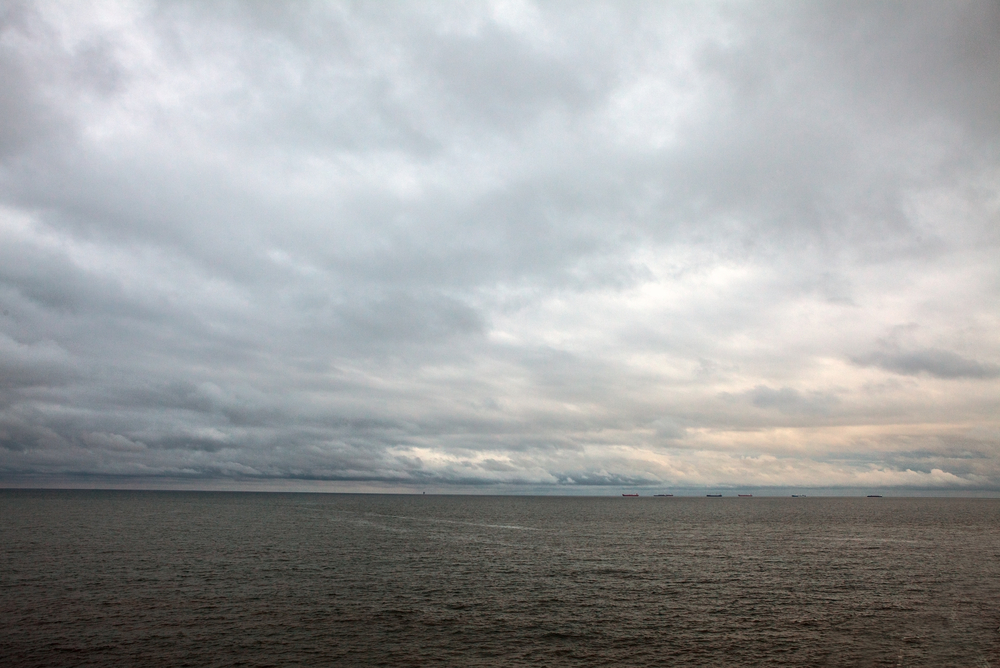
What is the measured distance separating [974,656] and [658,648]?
80.0 feet

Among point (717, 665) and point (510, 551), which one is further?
point (510, 551)

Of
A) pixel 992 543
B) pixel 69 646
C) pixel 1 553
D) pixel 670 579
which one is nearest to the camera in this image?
pixel 69 646

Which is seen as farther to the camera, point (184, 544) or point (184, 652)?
point (184, 544)

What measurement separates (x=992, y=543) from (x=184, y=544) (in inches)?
6951

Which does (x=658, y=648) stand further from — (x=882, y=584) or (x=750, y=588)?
(x=882, y=584)

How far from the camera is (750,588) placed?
238 feet

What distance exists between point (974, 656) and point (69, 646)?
71.8 meters

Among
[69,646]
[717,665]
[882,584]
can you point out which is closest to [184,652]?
[69,646]

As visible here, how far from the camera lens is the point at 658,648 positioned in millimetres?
47719

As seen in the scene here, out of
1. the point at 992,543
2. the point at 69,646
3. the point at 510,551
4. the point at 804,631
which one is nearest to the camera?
the point at 69,646

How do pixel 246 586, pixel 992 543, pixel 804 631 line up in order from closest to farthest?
pixel 804 631 < pixel 246 586 < pixel 992 543

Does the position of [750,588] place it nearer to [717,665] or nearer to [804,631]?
[804,631]

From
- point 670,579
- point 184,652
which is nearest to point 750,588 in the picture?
point 670,579

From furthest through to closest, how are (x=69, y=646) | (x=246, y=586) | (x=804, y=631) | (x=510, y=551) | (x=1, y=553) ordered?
(x=510, y=551)
(x=1, y=553)
(x=246, y=586)
(x=804, y=631)
(x=69, y=646)
